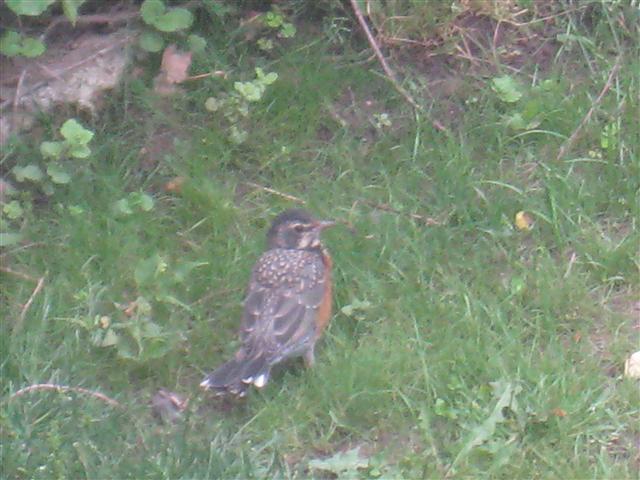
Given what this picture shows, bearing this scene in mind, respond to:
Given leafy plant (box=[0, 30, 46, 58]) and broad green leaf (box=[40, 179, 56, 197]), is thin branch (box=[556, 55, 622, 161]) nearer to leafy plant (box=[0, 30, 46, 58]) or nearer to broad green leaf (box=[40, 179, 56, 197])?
broad green leaf (box=[40, 179, 56, 197])

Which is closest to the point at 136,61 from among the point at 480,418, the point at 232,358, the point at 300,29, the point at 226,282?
the point at 300,29

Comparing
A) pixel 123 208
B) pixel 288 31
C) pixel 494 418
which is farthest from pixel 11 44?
pixel 494 418

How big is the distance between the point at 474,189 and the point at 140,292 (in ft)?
6.12

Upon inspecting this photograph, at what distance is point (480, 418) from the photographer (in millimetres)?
6496

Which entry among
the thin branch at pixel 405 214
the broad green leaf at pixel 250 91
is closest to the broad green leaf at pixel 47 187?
the broad green leaf at pixel 250 91

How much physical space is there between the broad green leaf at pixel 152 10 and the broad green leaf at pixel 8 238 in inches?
55.0

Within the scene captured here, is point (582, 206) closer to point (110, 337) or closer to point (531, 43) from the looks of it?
point (531, 43)

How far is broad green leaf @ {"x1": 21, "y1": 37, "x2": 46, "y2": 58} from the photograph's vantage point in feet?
25.3

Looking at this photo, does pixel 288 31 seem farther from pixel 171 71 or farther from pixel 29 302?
pixel 29 302

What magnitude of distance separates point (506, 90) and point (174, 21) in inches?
73.3

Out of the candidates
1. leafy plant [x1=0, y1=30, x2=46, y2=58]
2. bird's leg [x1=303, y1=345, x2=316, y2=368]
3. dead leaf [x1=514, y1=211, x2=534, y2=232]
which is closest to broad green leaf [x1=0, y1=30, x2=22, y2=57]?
leafy plant [x1=0, y1=30, x2=46, y2=58]

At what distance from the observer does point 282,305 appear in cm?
709

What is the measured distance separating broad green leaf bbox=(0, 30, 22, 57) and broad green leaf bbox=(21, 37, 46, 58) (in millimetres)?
26

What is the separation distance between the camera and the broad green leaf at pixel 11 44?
7727 millimetres
